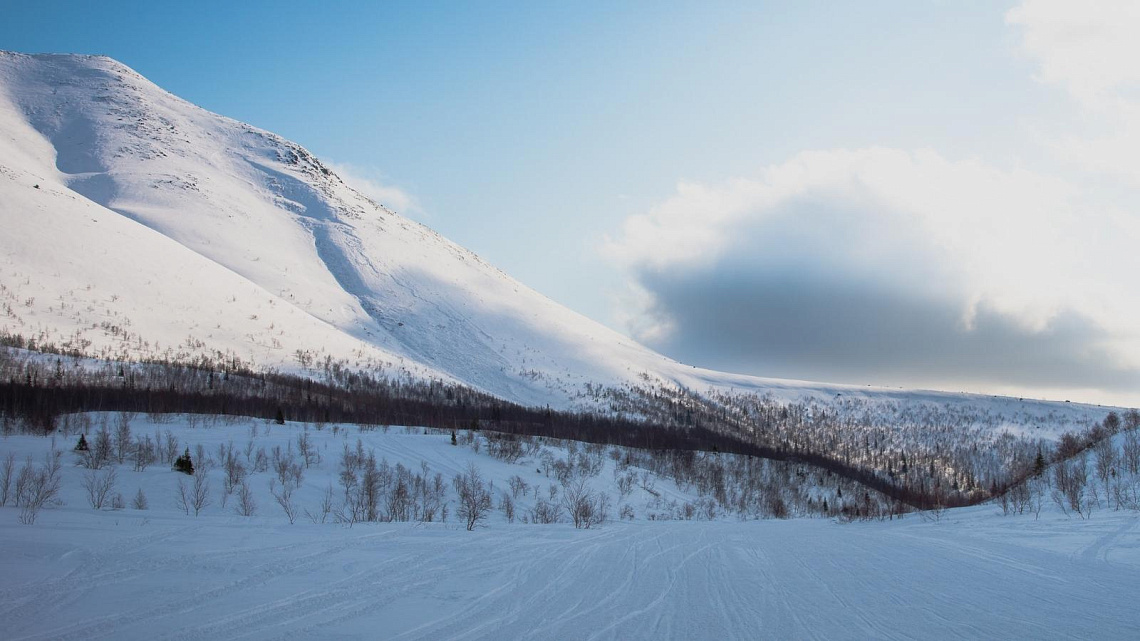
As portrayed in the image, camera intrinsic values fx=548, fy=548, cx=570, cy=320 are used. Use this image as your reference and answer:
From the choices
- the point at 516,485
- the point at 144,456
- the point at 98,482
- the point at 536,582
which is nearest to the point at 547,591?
the point at 536,582

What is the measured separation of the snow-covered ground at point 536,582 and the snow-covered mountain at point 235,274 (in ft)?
217

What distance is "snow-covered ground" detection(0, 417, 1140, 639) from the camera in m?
5.84

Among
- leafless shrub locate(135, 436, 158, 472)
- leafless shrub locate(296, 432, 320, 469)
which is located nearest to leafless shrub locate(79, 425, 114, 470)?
leafless shrub locate(135, 436, 158, 472)

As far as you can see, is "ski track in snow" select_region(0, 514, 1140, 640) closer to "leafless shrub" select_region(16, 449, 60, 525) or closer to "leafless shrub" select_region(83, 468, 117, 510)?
"leafless shrub" select_region(16, 449, 60, 525)

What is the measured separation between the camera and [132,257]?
85.3 metres

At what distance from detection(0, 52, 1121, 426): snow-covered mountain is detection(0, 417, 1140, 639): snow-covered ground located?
66.3 metres

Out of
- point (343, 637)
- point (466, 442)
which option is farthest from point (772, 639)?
point (466, 442)

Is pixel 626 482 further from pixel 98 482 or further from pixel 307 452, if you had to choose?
pixel 98 482

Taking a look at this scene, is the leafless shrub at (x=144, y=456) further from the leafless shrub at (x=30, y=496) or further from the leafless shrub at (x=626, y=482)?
the leafless shrub at (x=626, y=482)

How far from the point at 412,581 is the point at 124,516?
24.5 ft

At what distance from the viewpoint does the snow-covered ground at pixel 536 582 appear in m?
5.84

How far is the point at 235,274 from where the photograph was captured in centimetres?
10369

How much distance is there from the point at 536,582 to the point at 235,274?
115 meters

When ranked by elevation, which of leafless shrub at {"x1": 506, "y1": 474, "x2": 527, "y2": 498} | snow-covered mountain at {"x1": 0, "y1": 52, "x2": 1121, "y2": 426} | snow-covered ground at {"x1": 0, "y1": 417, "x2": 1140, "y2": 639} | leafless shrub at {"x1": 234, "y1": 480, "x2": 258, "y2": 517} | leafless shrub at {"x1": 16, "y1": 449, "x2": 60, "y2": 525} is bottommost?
leafless shrub at {"x1": 506, "y1": 474, "x2": 527, "y2": 498}
